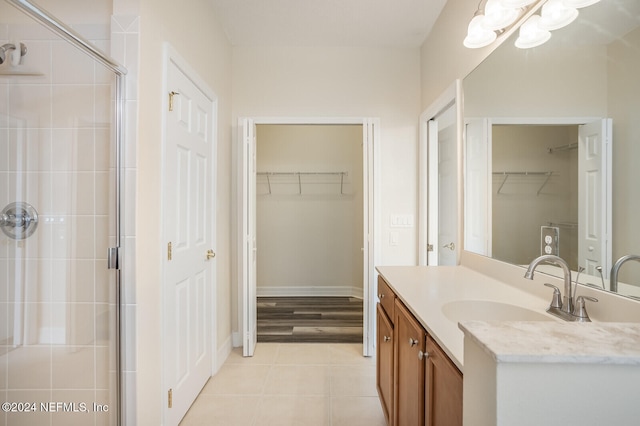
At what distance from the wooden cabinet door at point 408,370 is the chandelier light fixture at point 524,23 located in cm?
126

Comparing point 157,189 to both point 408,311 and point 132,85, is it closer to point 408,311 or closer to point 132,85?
point 132,85

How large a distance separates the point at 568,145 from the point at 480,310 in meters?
0.71

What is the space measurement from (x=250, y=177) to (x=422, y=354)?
1.95 metres

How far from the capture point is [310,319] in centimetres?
333

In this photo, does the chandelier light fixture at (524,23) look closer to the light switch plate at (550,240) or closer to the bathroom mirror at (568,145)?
the bathroom mirror at (568,145)

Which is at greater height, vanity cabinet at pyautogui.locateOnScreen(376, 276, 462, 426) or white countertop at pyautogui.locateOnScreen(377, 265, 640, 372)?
white countertop at pyautogui.locateOnScreen(377, 265, 640, 372)

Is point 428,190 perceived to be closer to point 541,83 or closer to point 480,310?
point 541,83

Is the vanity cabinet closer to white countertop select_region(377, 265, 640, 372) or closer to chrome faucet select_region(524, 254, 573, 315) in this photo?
white countertop select_region(377, 265, 640, 372)

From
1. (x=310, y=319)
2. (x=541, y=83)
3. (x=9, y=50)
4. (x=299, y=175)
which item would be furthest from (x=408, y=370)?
(x=299, y=175)

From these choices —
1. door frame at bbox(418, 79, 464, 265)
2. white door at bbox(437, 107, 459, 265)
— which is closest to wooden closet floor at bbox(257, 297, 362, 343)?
door frame at bbox(418, 79, 464, 265)

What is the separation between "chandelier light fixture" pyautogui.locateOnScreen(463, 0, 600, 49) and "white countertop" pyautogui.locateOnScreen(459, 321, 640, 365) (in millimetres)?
1090

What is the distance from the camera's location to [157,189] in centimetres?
146

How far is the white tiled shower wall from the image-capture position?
1195 mm

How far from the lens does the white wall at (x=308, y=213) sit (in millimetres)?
4156
